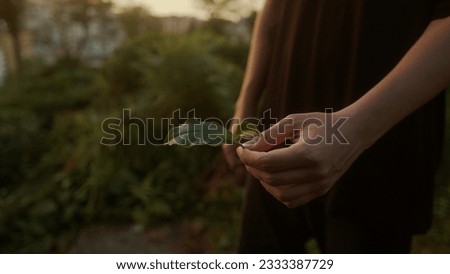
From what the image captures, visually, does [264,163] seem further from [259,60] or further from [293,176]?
[259,60]

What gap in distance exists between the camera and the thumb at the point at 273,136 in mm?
575

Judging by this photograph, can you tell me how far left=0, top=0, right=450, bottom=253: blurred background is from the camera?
1.95 metres

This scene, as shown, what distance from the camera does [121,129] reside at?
7.33 ft

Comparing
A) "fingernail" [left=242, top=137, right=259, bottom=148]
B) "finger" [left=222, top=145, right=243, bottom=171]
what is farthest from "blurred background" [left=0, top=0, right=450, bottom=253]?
"fingernail" [left=242, top=137, right=259, bottom=148]

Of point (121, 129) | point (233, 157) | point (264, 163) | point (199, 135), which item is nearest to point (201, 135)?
point (199, 135)

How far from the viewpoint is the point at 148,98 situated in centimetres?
256

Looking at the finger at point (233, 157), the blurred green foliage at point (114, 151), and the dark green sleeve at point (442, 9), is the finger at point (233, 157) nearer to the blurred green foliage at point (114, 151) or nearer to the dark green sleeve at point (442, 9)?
the dark green sleeve at point (442, 9)

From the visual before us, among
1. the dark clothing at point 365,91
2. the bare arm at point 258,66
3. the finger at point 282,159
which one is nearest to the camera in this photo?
the finger at point 282,159

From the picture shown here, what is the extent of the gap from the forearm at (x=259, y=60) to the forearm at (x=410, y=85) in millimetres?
329

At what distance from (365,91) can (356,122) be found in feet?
0.48

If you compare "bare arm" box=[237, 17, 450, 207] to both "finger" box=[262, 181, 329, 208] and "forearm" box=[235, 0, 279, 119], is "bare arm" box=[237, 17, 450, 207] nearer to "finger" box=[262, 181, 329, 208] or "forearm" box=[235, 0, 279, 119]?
"finger" box=[262, 181, 329, 208]

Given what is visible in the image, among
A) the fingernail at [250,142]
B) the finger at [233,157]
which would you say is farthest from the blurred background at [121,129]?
the fingernail at [250,142]

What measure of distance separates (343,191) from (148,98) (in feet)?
6.37

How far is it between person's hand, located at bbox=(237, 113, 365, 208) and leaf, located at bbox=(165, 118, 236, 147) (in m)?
0.06
